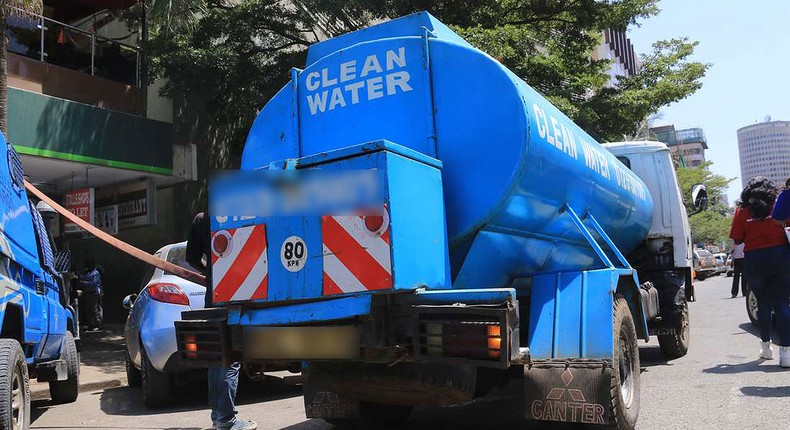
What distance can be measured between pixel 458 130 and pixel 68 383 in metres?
5.63

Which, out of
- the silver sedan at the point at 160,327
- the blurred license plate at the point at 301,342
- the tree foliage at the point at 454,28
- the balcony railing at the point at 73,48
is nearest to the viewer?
the blurred license plate at the point at 301,342

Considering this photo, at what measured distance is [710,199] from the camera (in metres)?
42.8

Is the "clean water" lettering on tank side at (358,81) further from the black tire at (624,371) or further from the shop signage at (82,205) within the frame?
the shop signage at (82,205)

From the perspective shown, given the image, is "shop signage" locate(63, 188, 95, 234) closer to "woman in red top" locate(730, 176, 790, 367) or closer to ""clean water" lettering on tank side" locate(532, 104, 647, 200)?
""clean water" lettering on tank side" locate(532, 104, 647, 200)

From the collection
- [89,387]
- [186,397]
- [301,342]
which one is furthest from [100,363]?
[301,342]

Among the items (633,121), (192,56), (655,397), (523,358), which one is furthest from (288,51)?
(523,358)

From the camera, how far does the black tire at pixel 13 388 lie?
13.1ft

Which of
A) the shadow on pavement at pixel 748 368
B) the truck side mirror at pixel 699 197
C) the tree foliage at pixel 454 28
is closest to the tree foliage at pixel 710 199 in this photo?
the tree foliage at pixel 454 28

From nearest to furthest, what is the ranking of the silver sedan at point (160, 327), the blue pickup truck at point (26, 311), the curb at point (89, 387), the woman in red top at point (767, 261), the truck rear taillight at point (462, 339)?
the truck rear taillight at point (462, 339) < the blue pickup truck at point (26, 311) < the silver sedan at point (160, 327) < the woman in red top at point (767, 261) < the curb at point (89, 387)

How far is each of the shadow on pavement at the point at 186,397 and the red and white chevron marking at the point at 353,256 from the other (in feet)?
10.6

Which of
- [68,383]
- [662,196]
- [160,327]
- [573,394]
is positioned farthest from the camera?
[662,196]

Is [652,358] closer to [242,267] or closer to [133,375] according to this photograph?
[242,267]

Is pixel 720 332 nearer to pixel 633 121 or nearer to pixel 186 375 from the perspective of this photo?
pixel 633 121

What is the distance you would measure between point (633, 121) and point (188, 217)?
35.4 ft
